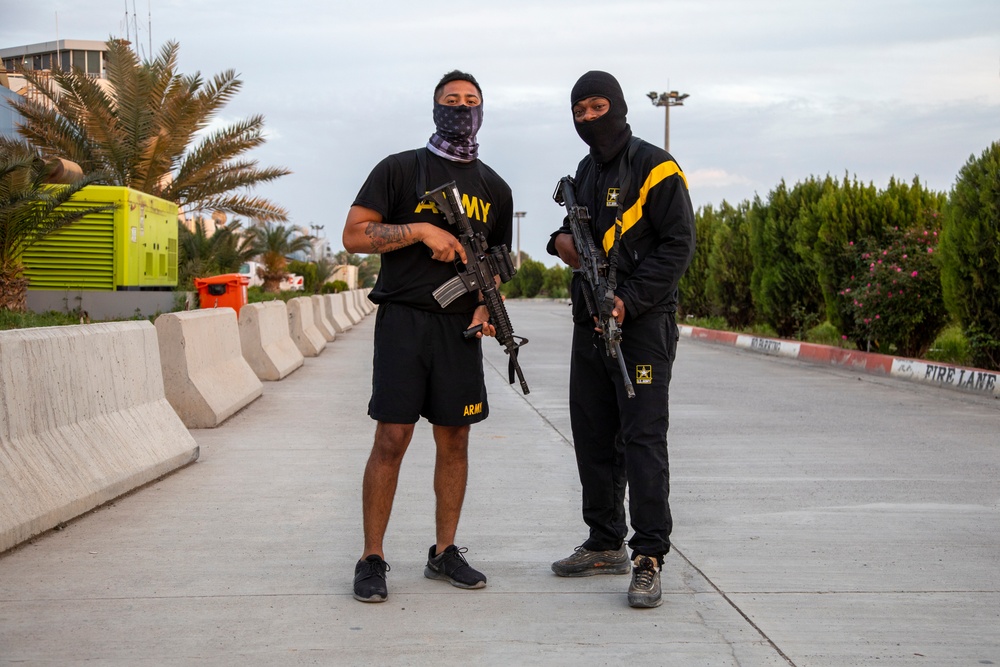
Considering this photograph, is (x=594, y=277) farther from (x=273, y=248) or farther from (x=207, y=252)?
(x=273, y=248)

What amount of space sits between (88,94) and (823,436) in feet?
60.2

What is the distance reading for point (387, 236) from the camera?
4.52m

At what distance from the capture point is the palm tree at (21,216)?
11.7 m

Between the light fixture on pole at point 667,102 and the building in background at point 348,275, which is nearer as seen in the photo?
the light fixture on pole at point 667,102

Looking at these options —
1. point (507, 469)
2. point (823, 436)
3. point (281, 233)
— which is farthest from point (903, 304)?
point (281, 233)

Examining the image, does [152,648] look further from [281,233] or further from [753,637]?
[281,233]

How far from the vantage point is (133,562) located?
495 centimetres

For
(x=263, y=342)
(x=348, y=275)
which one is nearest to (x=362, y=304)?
(x=348, y=275)

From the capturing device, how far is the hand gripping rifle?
4.58 m

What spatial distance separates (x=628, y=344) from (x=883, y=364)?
10874 millimetres

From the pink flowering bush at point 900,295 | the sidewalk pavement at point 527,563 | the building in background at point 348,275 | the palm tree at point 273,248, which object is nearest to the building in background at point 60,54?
the building in background at point 348,275

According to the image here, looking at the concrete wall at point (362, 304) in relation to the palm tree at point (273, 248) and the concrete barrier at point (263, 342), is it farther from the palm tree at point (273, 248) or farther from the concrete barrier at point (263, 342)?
the concrete barrier at point (263, 342)

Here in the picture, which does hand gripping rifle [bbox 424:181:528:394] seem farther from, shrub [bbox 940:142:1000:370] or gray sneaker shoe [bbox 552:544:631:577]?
shrub [bbox 940:142:1000:370]

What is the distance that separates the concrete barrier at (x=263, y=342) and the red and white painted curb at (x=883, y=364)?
7.59 meters
